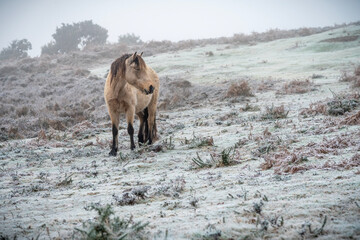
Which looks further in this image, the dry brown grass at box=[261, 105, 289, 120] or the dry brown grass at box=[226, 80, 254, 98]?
the dry brown grass at box=[226, 80, 254, 98]

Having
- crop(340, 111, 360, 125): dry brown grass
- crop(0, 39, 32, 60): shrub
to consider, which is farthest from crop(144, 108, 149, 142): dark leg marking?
crop(0, 39, 32, 60): shrub

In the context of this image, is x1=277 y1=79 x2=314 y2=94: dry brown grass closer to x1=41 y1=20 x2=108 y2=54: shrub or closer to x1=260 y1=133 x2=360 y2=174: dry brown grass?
x1=260 y1=133 x2=360 y2=174: dry brown grass

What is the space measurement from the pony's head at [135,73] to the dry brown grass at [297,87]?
7.46 m

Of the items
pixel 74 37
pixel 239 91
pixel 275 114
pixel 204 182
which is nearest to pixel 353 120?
pixel 275 114

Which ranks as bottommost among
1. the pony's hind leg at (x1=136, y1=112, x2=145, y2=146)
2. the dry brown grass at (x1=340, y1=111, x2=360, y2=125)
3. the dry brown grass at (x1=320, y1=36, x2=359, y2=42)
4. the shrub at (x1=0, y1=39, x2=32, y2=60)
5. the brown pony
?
the pony's hind leg at (x1=136, y1=112, x2=145, y2=146)

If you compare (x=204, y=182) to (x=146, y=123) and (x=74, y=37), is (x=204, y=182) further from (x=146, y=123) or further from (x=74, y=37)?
(x=74, y=37)

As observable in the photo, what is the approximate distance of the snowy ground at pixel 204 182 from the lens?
283 centimetres

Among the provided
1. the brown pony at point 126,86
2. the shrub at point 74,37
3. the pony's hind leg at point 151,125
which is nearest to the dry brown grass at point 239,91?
the pony's hind leg at point 151,125

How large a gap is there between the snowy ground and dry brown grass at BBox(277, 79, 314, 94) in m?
2.18

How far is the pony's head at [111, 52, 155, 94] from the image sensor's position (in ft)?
23.8

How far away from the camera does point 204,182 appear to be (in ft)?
14.5

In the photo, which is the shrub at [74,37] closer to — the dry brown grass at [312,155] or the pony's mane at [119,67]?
the pony's mane at [119,67]

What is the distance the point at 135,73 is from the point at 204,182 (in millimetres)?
3676

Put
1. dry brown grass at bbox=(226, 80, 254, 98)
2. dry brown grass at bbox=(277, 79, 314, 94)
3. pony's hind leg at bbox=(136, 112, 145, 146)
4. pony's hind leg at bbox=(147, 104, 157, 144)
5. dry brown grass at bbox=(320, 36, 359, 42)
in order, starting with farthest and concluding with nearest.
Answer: dry brown grass at bbox=(320, 36, 359, 42) < dry brown grass at bbox=(226, 80, 254, 98) < dry brown grass at bbox=(277, 79, 314, 94) < pony's hind leg at bbox=(147, 104, 157, 144) < pony's hind leg at bbox=(136, 112, 145, 146)
